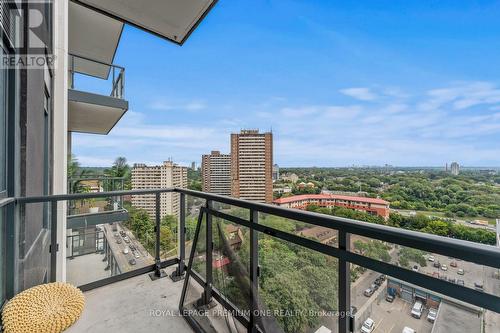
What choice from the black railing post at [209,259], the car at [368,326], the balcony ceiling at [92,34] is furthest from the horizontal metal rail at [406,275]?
the balcony ceiling at [92,34]

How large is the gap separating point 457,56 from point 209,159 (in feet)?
60.5

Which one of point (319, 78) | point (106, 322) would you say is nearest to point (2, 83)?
Result: point (106, 322)

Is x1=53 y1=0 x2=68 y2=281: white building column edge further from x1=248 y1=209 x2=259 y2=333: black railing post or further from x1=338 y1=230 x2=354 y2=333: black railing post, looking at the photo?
x1=338 y1=230 x2=354 y2=333: black railing post

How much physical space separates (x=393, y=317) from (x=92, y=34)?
682 cm

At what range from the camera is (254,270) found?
1.65 m

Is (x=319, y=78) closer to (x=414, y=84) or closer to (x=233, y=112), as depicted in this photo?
(x=414, y=84)

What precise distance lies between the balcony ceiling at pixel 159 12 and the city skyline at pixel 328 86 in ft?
19.9

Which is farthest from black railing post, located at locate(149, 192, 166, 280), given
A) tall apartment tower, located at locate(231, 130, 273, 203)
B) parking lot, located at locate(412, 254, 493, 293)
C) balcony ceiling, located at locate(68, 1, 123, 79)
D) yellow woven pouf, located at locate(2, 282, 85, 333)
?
tall apartment tower, located at locate(231, 130, 273, 203)

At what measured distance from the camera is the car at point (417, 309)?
90 centimetres

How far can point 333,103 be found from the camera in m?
24.8

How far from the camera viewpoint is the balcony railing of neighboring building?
83cm

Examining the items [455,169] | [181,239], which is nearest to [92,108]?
[181,239]

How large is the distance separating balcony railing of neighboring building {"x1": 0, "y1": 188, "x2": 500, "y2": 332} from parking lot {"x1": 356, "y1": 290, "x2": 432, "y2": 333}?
0.33ft

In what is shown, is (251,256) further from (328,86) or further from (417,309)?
(328,86)
